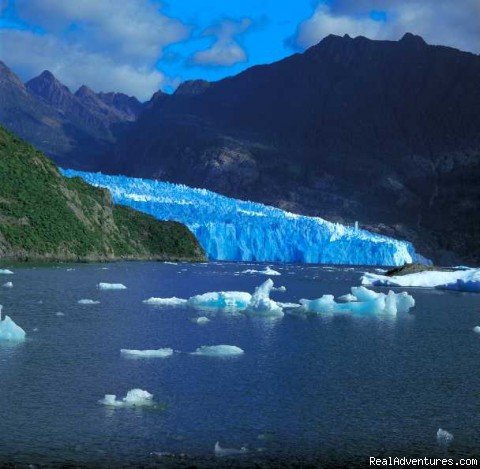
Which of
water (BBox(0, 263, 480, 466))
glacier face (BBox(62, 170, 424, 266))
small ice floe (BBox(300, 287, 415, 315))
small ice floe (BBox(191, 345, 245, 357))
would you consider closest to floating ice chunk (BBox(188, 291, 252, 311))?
small ice floe (BBox(300, 287, 415, 315))

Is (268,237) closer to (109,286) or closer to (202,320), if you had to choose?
(109,286)

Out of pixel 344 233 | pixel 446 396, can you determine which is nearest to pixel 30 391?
pixel 446 396

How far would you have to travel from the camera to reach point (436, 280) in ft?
188

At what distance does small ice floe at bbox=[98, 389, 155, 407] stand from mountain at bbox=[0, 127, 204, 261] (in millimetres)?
54867

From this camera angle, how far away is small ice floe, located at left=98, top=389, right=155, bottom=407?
14227 millimetres

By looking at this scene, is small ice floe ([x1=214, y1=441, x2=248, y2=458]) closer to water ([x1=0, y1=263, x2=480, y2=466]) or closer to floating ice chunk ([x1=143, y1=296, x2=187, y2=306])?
water ([x1=0, y1=263, x2=480, y2=466])

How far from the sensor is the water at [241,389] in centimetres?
1227

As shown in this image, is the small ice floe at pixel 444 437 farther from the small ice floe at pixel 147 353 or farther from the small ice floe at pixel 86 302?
the small ice floe at pixel 86 302

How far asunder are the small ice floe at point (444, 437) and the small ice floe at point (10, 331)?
42.3 ft

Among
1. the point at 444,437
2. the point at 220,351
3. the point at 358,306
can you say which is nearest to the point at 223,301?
the point at 358,306

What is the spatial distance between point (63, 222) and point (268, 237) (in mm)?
40878

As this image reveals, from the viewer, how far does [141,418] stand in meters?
13.5

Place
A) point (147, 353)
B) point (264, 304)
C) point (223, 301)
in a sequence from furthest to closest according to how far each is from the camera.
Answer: point (223, 301), point (264, 304), point (147, 353)

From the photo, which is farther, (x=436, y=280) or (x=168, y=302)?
(x=436, y=280)
